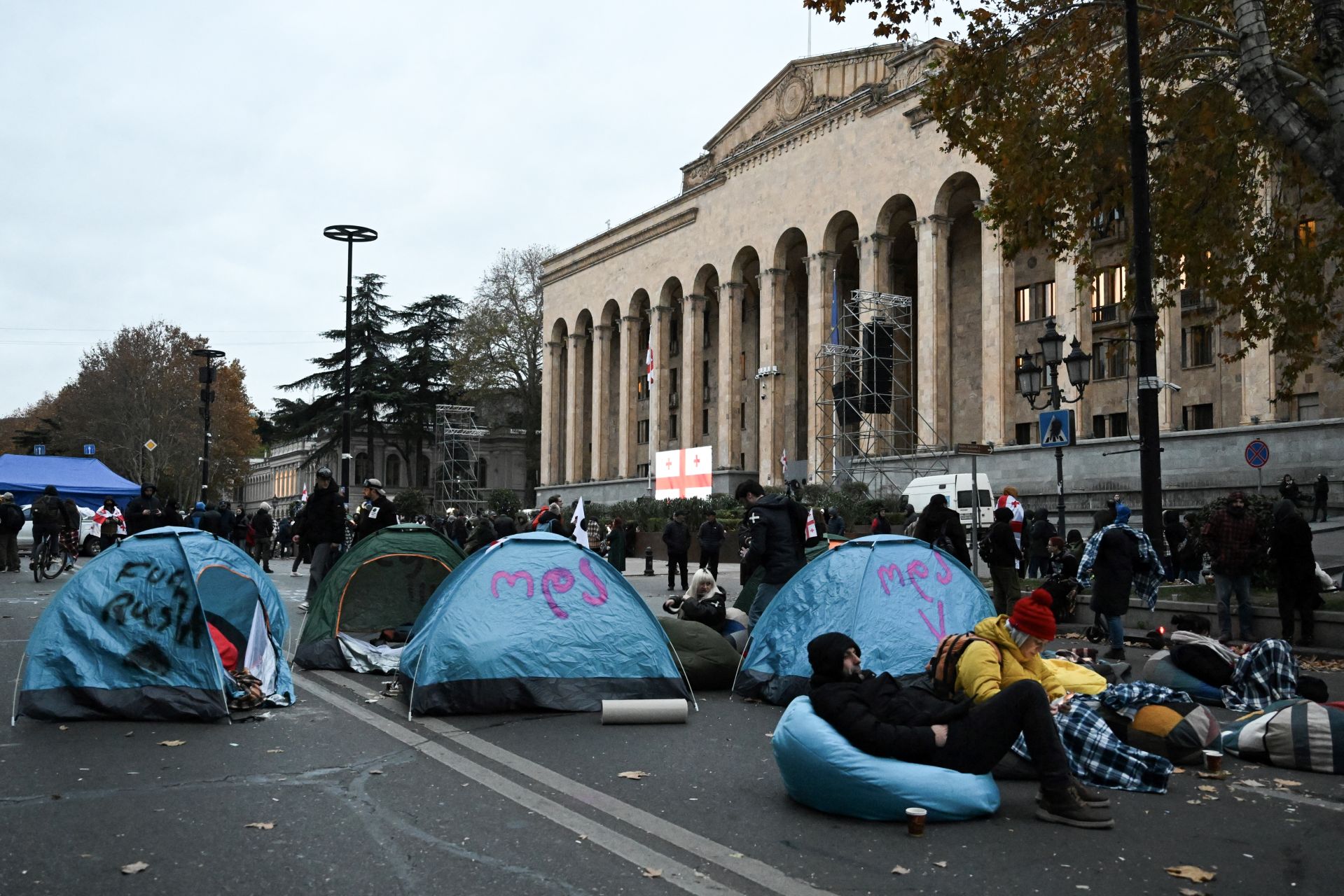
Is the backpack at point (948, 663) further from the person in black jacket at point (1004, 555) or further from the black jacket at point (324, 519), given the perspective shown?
the black jacket at point (324, 519)

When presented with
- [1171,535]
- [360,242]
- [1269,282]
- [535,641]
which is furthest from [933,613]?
[360,242]

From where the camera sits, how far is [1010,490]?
23.4 m

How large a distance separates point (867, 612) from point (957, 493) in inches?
957

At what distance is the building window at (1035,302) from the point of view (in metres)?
41.7

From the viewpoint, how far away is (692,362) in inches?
2146

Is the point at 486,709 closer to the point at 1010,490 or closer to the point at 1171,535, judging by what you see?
the point at 1171,535

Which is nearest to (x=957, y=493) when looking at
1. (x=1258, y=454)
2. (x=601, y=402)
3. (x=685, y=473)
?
(x=1258, y=454)

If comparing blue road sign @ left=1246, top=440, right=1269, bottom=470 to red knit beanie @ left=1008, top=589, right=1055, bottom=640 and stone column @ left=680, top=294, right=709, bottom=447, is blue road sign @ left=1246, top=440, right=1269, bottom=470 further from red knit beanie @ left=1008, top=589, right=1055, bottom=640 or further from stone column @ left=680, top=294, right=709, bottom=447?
stone column @ left=680, top=294, right=709, bottom=447

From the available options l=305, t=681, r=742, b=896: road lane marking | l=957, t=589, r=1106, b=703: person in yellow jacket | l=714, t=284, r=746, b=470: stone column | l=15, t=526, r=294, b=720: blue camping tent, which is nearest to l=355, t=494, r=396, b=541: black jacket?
l=15, t=526, r=294, b=720: blue camping tent

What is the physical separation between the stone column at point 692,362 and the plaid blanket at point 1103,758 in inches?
1889

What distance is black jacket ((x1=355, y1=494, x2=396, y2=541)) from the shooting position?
1505 centimetres

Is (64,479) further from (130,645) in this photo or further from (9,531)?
(130,645)

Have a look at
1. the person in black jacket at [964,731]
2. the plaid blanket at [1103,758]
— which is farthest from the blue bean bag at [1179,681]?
the person in black jacket at [964,731]

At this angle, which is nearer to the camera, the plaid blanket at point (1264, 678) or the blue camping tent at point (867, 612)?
the plaid blanket at point (1264, 678)
